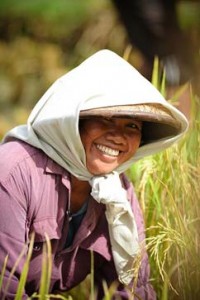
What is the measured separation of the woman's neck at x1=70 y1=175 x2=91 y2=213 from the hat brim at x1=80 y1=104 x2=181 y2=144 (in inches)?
9.3

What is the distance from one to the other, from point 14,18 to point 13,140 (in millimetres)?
6204

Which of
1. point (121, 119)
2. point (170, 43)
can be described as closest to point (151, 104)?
point (121, 119)

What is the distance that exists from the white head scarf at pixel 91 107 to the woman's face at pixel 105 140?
0.03 metres

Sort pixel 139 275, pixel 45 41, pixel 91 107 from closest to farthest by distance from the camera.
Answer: pixel 91 107
pixel 139 275
pixel 45 41

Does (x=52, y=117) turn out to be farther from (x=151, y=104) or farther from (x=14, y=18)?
(x=14, y=18)

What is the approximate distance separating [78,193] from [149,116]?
37 cm

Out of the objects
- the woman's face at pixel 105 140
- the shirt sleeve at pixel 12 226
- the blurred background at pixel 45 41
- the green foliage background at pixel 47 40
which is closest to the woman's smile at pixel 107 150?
the woman's face at pixel 105 140

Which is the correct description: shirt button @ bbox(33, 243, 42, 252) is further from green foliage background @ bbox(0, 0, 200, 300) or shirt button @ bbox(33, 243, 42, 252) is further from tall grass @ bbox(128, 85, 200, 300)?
green foliage background @ bbox(0, 0, 200, 300)

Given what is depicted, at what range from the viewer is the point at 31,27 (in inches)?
356

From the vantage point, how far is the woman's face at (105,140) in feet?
8.60

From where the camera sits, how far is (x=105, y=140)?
8.62ft

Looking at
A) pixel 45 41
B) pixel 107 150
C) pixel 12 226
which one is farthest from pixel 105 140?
pixel 45 41

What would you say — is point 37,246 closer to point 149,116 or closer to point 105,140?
point 105,140

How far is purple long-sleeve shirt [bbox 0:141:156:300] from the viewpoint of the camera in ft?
8.42
